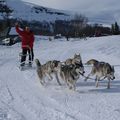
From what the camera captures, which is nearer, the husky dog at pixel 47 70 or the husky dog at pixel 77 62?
the husky dog at pixel 77 62

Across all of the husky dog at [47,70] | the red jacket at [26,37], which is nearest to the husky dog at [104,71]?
the husky dog at [47,70]

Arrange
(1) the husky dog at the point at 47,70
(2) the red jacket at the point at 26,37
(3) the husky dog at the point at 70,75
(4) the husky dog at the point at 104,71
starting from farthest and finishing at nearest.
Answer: (2) the red jacket at the point at 26,37
(1) the husky dog at the point at 47,70
(4) the husky dog at the point at 104,71
(3) the husky dog at the point at 70,75

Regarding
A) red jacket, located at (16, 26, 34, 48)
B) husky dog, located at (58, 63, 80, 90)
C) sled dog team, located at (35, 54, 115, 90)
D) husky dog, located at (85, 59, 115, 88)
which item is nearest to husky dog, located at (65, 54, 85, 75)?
sled dog team, located at (35, 54, 115, 90)

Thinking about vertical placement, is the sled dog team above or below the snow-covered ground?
above

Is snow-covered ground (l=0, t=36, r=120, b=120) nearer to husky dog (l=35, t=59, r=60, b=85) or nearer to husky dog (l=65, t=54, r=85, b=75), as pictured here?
husky dog (l=35, t=59, r=60, b=85)

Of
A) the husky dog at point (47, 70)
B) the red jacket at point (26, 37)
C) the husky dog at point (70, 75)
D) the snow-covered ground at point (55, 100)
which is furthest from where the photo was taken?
the red jacket at point (26, 37)

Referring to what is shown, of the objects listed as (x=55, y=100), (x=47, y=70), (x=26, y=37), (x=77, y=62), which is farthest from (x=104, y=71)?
(x=26, y=37)

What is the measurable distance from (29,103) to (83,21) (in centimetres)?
7394

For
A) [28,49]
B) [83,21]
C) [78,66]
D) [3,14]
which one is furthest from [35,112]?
[83,21]

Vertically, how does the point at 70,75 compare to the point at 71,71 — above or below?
below

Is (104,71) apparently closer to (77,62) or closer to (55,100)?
(77,62)

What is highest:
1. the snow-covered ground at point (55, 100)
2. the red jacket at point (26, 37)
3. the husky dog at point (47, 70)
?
the red jacket at point (26, 37)

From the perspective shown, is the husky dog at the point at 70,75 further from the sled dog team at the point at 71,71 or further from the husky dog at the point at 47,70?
the husky dog at the point at 47,70

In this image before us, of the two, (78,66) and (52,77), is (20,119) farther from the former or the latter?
(52,77)
